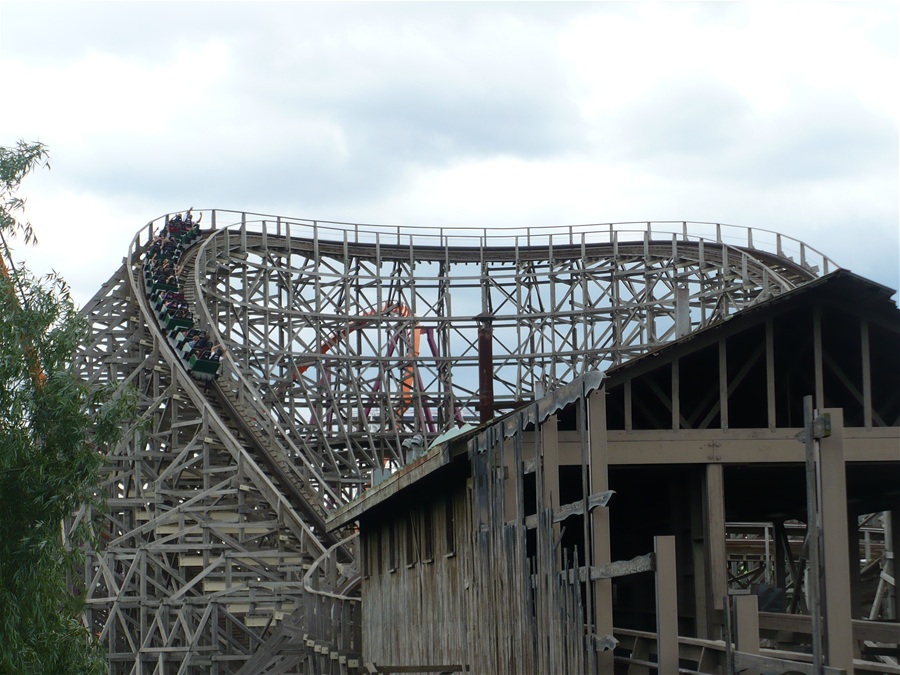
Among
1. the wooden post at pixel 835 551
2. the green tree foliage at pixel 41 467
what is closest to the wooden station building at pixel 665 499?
the wooden post at pixel 835 551

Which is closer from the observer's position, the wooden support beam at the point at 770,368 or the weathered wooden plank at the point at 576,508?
the weathered wooden plank at the point at 576,508

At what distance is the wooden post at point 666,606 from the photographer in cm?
912

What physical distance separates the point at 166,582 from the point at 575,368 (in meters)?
14.1

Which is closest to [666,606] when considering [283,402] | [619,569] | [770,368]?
[619,569]

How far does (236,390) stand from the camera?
3189cm

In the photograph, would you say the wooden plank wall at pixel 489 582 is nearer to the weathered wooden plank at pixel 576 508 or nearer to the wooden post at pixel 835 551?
the weathered wooden plank at pixel 576 508

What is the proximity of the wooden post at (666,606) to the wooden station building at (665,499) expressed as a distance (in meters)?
0.01

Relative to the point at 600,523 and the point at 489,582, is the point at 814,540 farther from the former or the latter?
the point at 489,582

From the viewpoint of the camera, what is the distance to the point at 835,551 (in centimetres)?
810

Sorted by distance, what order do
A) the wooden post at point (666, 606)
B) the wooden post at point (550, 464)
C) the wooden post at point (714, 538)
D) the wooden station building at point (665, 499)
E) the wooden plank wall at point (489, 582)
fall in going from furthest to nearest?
the wooden post at point (714, 538) → the wooden post at point (550, 464) → the wooden plank wall at point (489, 582) → the wooden station building at point (665, 499) → the wooden post at point (666, 606)

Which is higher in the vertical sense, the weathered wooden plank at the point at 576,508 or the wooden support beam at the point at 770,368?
the wooden support beam at the point at 770,368

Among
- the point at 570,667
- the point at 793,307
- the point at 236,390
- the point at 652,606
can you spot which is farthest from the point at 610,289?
the point at 570,667

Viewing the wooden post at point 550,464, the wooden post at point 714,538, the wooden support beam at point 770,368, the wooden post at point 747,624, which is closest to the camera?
the wooden post at point 747,624

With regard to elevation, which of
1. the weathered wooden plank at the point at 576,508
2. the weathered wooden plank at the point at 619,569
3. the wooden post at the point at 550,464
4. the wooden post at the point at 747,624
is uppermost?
the wooden post at the point at 550,464
